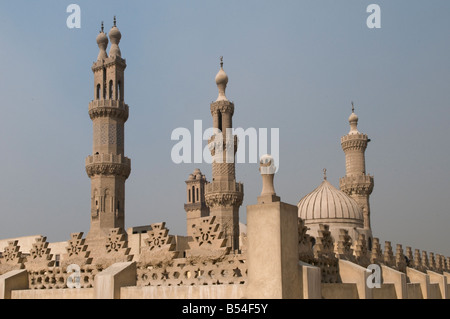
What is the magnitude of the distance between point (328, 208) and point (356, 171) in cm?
1434

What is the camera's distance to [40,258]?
14219mm

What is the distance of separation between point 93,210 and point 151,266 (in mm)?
18360

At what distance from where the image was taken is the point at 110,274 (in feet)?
37.2

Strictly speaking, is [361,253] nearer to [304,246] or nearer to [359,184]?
[304,246]

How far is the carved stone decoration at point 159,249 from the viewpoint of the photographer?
39.3ft

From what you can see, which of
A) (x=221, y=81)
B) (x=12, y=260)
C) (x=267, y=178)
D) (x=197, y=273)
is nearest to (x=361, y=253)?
(x=267, y=178)

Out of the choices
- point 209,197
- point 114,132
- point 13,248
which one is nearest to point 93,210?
point 114,132

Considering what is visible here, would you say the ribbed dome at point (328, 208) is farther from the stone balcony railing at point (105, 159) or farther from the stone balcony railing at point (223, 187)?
the stone balcony railing at point (105, 159)

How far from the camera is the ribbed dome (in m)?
24.0

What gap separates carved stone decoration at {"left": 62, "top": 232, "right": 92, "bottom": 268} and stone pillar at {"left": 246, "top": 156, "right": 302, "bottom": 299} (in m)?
5.27

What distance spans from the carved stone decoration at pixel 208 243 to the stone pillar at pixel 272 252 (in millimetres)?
1814

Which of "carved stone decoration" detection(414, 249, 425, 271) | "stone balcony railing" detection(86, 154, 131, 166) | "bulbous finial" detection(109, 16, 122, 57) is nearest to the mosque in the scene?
"carved stone decoration" detection(414, 249, 425, 271)

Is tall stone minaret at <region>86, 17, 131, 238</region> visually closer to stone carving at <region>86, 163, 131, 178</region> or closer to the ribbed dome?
stone carving at <region>86, 163, 131, 178</region>

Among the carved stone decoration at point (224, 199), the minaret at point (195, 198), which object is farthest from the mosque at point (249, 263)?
the minaret at point (195, 198)
